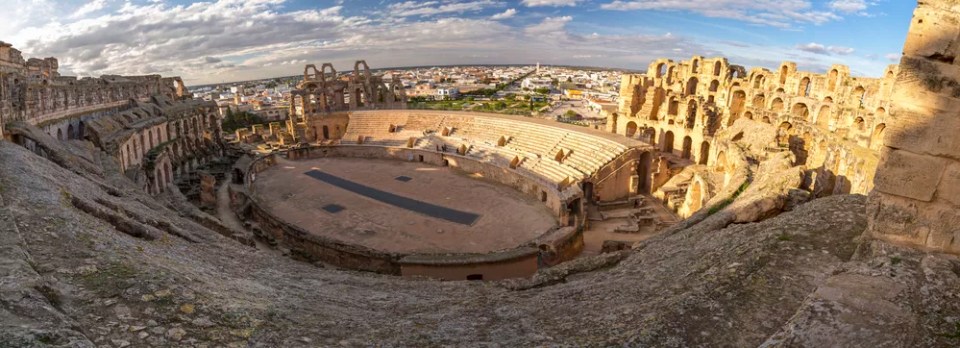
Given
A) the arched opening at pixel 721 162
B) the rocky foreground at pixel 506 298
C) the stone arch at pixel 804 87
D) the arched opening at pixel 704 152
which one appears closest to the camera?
the rocky foreground at pixel 506 298

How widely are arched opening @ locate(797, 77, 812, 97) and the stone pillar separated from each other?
28.3 metres

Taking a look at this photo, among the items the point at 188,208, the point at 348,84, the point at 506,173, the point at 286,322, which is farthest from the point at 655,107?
the point at 286,322

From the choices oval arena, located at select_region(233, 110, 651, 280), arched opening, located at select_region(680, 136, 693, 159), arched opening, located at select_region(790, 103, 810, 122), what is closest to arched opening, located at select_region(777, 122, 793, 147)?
arched opening, located at select_region(790, 103, 810, 122)

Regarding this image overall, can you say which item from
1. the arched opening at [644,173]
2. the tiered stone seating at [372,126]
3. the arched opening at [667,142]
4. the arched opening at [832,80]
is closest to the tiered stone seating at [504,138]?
the tiered stone seating at [372,126]

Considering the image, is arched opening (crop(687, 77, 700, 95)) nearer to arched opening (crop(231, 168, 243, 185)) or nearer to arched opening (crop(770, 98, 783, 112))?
arched opening (crop(770, 98, 783, 112))

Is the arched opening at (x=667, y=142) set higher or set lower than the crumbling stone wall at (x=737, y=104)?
lower

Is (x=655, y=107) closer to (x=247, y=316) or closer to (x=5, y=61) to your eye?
(x=247, y=316)

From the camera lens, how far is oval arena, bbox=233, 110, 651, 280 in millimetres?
16281

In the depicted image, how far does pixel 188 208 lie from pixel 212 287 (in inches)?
492

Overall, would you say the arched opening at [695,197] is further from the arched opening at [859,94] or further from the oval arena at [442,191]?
the arched opening at [859,94]

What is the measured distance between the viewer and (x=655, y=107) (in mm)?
32219

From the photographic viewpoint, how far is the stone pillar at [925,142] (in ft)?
15.7

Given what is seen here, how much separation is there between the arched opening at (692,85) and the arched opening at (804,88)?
6.25 m

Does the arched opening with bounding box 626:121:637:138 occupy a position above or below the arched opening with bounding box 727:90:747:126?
below
